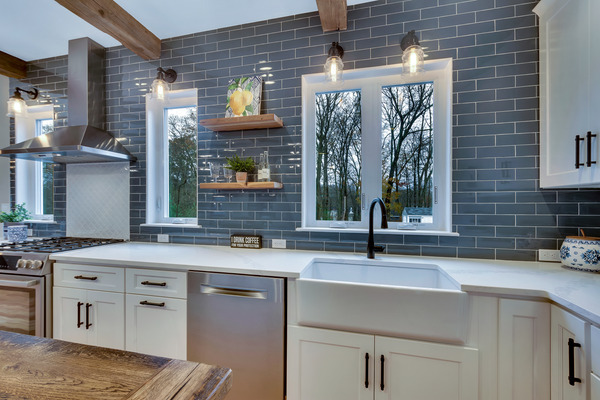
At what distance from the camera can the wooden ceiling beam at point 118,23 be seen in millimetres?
1826

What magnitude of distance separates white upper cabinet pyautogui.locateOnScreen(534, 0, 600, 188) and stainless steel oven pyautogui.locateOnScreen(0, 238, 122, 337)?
3.19 meters

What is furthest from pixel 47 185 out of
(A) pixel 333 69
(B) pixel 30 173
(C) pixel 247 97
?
(A) pixel 333 69

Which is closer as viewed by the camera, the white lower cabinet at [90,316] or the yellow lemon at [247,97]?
the white lower cabinet at [90,316]

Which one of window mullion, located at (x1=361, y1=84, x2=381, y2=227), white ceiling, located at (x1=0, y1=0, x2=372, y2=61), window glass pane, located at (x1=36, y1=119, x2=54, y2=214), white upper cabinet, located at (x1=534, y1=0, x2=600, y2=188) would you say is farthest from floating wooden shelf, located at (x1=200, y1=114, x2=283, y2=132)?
window glass pane, located at (x1=36, y1=119, x2=54, y2=214)

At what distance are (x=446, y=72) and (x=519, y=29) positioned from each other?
0.45m

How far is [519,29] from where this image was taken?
175 centimetres

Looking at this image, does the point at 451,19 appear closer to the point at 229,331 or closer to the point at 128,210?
the point at 229,331

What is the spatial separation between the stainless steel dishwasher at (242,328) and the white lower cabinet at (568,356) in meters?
1.20

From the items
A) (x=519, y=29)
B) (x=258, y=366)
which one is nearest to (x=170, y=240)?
(x=258, y=366)

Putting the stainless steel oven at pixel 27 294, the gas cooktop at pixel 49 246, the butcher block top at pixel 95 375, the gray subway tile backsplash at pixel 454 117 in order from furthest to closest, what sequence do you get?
the gas cooktop at pixel 49 246
the stainless steel oven at pixel 27 294
the gray subway tile backsplash at pixel 454 117
the butcher block top at pixel 95 375

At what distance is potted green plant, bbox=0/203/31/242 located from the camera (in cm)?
238

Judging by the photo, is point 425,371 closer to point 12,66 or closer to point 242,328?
point 242,328

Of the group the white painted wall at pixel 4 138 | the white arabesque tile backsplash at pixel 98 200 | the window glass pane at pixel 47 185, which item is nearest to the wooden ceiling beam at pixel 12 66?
the white painted wall at pixel 4 138

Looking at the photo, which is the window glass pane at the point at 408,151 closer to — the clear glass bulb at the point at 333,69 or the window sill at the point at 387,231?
the window sill at the point at 387,231
